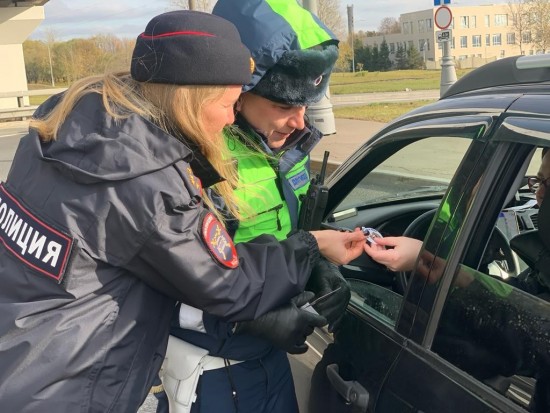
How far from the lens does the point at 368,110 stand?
1669cm

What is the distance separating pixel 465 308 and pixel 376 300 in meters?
0.45

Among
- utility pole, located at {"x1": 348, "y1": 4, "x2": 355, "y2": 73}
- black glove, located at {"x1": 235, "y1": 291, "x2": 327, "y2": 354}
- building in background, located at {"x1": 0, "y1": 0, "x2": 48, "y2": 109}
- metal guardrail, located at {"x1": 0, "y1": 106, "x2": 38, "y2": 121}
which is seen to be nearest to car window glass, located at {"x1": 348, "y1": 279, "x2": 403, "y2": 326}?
black glove, located at {"x1": 235, "y1": 291, "x2": 327, "y2": 354}

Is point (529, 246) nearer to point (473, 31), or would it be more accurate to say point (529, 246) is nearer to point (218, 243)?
point (218, 243)

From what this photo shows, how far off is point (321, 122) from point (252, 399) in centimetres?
948

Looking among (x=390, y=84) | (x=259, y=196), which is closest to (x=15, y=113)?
(x=390, y=84)

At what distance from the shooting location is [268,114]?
198 cm

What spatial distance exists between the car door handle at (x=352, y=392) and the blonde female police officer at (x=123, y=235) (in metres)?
0.31

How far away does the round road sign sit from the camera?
11.1 m

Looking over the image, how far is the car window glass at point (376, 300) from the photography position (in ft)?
5.78

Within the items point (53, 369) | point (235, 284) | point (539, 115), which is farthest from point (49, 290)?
point (539, 115)

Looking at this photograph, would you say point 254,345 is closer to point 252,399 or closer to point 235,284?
point 252,399

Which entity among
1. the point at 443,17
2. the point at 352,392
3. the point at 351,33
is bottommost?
the point at 352,392

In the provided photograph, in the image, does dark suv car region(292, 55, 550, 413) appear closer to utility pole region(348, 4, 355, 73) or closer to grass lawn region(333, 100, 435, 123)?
grass lawn region(333, 100, 435, 123)

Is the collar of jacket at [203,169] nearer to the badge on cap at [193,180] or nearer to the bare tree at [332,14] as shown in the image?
the badge on cap at [193,180]
